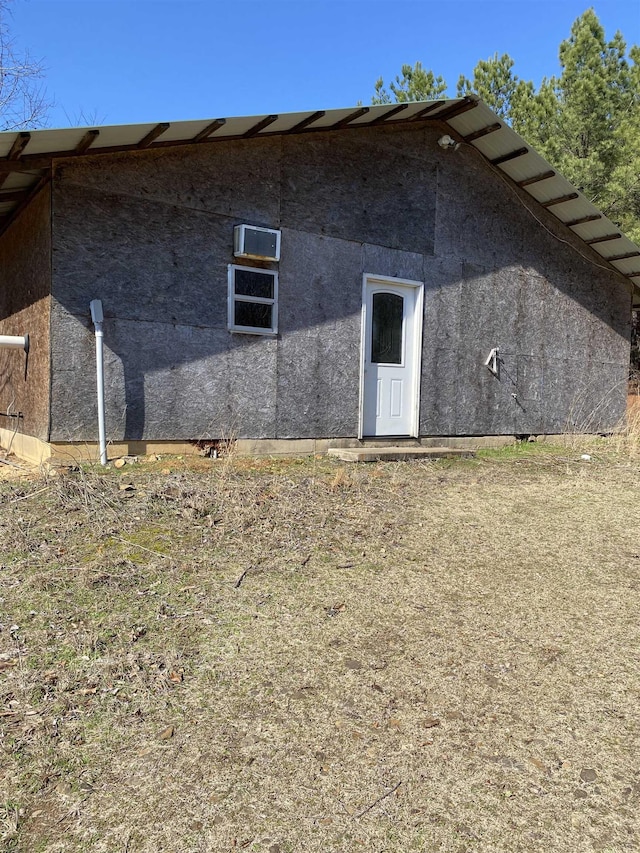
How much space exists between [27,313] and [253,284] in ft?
8.00

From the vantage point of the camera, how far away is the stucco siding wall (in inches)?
241

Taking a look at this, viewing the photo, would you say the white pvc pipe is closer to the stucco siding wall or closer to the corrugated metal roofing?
the stucco siding wall

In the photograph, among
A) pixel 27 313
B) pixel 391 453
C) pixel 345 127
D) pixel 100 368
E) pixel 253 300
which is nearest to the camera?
pixel 100 368

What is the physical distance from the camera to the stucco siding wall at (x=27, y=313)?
613 cm

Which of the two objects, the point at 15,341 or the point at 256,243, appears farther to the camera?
the point at 256,243

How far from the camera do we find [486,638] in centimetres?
302

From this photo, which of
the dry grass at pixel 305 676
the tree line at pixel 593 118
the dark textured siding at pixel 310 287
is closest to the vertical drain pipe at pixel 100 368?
the dark textured siding at pixel 310 287

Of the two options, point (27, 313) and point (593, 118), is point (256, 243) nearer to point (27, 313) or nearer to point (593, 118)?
point (27, 313)

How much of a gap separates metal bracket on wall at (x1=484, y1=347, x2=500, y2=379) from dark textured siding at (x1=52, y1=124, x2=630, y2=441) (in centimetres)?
11

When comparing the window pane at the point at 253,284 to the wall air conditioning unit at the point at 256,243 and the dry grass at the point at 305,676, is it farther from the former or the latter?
the dry grass at the point at 305,676

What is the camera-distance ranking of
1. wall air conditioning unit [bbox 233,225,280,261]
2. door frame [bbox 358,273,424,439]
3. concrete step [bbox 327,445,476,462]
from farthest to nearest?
door frame [bbox 358,273,424,439] < concrete step [bbox 327,445,476,462] < wall air conditioning unit [bbox 233,225,280,261]

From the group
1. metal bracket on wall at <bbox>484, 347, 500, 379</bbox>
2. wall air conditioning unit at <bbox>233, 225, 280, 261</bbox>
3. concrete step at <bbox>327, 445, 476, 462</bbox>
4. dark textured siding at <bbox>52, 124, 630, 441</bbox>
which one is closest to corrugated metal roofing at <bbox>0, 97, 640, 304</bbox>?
dark textured siding at <bbox>52, 124, 630, 441</bbox>

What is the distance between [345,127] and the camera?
299 inches

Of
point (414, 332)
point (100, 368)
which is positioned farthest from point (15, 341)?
point (414, 332)
